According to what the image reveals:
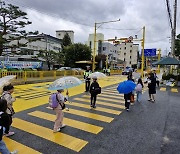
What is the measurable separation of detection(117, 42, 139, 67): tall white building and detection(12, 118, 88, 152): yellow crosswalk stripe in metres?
84.0

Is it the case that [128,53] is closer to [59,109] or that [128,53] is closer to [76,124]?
[76,124]

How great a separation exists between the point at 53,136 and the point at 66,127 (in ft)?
2.57

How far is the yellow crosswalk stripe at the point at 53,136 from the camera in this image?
478 centimetres

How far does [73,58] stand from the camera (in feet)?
140

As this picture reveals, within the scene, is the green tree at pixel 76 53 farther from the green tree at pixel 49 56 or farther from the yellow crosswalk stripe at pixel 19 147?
the yellow crosswalk stripe at pixel 19 147

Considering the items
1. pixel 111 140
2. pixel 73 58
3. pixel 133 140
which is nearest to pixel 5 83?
→ pixel 111 140

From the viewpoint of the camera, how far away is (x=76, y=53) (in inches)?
1656

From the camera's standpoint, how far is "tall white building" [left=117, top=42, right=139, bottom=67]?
87.8m

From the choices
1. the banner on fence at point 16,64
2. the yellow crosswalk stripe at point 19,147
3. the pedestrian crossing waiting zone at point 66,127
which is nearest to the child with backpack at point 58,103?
the pedestrian crossing waiting zone at point 66,127

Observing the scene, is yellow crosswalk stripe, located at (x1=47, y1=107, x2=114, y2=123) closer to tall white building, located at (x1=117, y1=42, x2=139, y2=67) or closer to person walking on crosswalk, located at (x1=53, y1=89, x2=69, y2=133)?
person walking on crosswalk, located at (x1=53, y1=89, x2=69, y2=133)

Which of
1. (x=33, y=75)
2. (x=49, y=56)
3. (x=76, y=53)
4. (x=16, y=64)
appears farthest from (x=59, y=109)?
(x=76, y=53)

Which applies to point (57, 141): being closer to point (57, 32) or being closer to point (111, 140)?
point (111, 140)

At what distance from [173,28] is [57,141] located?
21.0 metres

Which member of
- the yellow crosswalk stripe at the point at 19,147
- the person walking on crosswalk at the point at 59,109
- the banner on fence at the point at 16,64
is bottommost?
the yellow crosswalk stripe at the point at 19,147
